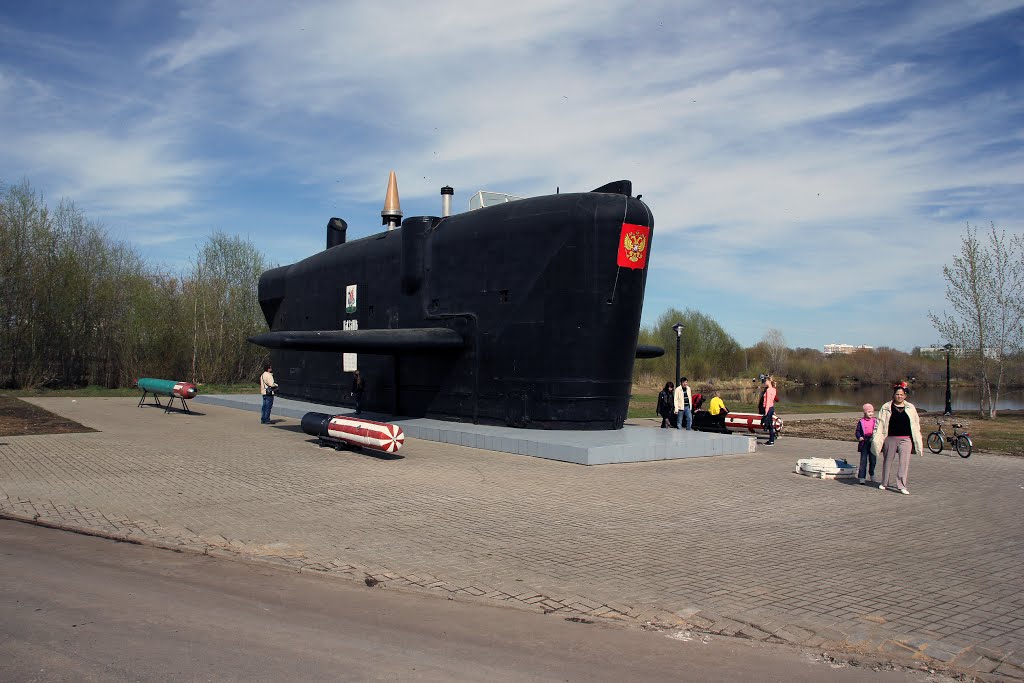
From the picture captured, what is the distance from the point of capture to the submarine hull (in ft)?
43.6

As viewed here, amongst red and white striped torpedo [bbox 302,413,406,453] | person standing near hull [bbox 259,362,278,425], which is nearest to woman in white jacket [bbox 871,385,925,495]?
red and white striped torpedo [bbox 302,413,406,453]

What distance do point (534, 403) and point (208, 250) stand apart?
97.9ft

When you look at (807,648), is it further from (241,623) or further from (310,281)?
(310,281)

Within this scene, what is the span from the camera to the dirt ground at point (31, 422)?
15805 mm

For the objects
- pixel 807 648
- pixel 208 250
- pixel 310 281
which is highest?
pixel 208 250

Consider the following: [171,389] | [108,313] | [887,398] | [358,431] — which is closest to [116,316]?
[108,313]

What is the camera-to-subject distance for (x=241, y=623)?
499cm

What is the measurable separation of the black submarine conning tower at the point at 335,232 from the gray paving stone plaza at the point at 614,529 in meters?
9.98

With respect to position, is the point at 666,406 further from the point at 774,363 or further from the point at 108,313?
the point at 774,363

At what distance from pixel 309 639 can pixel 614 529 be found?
3.97 meters

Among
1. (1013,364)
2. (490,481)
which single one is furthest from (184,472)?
(1013,364)

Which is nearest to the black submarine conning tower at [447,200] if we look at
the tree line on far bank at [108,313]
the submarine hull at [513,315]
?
the submarine hull at [513,315]

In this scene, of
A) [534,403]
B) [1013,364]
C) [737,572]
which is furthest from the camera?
[1013,364]

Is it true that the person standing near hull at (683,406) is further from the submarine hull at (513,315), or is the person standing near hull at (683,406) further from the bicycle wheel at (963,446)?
the bicycle wheel at (963,446)
